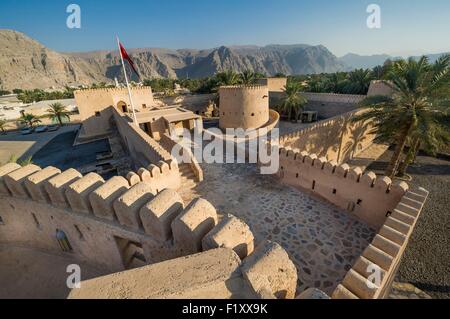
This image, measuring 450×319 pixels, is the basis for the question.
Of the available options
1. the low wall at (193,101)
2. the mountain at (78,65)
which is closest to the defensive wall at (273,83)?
the low wall at (193,101)

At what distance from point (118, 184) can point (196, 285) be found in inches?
111

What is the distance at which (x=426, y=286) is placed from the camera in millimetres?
6160

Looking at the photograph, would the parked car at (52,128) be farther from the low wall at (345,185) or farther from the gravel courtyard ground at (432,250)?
the gravel courtyard ground at (432,250)

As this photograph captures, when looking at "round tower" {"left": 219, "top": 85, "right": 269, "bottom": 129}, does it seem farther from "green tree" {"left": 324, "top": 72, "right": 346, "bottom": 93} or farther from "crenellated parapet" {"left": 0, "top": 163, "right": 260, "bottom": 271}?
"green tree" {"left": 324, "top": 72, "right": 346, "bottom": 93}

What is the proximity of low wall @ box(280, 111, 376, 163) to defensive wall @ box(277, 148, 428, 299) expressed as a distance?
8.01 ft

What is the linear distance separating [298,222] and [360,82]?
81.9 ft

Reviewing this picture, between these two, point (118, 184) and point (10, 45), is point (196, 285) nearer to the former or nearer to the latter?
point (118, 184)

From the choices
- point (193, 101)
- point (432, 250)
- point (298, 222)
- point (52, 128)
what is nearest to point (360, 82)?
point (193, 101)

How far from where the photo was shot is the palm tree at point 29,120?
1294 inches

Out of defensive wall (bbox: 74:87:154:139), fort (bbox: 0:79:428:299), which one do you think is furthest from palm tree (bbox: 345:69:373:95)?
defensive wall (bbox: 74:87:154:139)

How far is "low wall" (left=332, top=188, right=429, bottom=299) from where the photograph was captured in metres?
2.97

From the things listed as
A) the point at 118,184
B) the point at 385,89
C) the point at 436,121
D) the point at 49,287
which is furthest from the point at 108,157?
the point at 385,89

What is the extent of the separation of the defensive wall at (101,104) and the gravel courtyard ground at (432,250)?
930 inches

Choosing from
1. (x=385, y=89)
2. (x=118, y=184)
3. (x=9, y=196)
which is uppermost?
(x=385, y=89)
